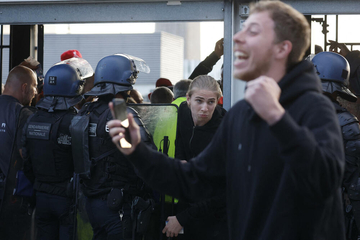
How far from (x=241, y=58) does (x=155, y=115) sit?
237 centimetres

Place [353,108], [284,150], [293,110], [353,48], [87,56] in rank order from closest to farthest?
[284,150] < [293,110] < [353,108] < [353,48] < [87,56]

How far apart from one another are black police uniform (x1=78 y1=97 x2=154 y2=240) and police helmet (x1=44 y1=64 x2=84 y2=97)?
2.23 ft

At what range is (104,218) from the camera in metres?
3.41

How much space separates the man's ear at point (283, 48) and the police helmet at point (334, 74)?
86.7 inches

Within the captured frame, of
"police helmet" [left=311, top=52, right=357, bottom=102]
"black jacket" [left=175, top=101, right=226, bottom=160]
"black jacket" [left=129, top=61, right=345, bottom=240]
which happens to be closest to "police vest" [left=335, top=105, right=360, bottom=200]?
"police helmet" [left=311, top=52, right=357, bottom=102]

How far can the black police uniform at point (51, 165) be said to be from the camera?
3.79 metres

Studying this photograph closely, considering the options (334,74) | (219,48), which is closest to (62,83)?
(219,48)

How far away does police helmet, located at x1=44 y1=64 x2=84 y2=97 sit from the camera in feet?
13.3

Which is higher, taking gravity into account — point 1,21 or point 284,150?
A: point 1,21

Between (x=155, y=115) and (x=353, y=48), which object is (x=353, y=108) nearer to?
(x=353, y=48)

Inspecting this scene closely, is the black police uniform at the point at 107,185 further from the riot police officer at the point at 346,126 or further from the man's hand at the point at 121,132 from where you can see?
the man's hand at the point at 121,132

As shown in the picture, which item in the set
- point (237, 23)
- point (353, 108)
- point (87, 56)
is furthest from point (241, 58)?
point (87, 56)

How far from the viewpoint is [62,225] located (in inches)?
152

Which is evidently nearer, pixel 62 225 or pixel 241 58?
pixel 241 58
